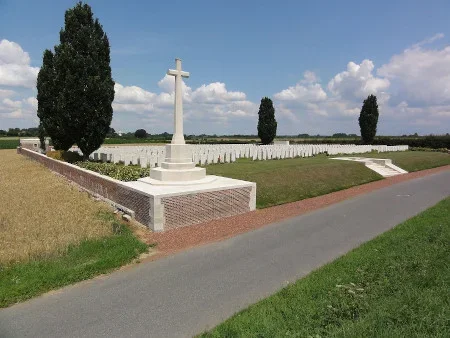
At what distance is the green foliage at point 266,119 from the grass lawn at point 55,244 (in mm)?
34489

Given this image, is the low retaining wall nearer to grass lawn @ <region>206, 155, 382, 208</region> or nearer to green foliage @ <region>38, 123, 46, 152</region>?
grass lawn @ <region>206, 155, 382, 208</region>

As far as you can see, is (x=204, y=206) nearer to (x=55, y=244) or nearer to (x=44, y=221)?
(x=55, y=244)

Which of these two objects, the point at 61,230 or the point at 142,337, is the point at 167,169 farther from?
the point at 142,337

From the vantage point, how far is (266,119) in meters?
43.2

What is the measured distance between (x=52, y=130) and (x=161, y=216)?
1952 cm

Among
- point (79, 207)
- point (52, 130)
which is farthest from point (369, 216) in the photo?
point (52, 130)

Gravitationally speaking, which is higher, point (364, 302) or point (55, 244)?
point (364, 302)

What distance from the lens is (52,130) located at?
23703 millimetres

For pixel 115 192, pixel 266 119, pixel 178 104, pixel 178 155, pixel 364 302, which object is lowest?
pixel 364 302

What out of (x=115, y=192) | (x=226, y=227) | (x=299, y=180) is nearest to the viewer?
(x=226, y=227)

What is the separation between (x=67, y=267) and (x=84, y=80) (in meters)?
15.3

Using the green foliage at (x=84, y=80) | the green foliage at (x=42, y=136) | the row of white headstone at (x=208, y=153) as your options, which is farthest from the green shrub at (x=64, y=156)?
the green foliage at (x=42, y=136)

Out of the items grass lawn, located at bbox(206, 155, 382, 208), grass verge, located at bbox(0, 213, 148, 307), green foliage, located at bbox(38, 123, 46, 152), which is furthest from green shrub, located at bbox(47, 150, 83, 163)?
grass verge, located at bbox(0, 213, 148, 307)

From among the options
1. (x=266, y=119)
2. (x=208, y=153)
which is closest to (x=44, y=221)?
(x=208, y=153)
